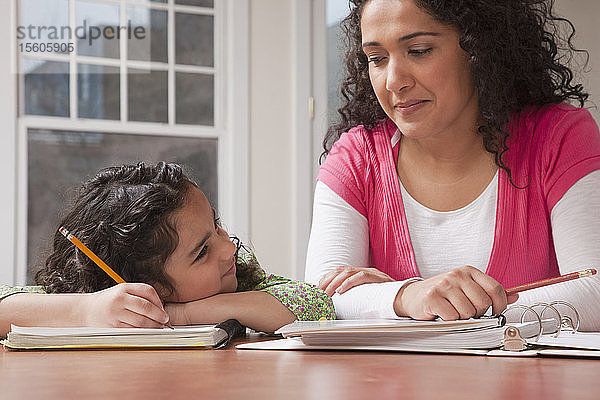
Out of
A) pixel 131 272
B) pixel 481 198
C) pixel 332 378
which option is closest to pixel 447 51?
pixel 481 198

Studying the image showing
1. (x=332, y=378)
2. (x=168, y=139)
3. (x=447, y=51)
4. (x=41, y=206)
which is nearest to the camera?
(x=332, y=378)

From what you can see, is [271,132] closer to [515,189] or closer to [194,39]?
[194,39]

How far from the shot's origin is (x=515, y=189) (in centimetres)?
160

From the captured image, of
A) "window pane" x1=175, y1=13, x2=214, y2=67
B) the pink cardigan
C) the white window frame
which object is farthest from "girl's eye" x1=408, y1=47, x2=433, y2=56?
"window pane" x1=175, y1=13, x2=214, y2=67

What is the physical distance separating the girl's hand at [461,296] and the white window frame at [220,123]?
2.93 metres

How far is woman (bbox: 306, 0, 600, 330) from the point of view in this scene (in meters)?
1.53

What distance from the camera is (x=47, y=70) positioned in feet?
12.2

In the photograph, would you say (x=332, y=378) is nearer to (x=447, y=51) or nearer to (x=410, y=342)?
(x=410, y=342)

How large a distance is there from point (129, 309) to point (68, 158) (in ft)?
9.40

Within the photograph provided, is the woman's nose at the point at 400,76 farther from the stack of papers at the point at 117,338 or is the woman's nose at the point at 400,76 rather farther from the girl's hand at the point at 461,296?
the stack of papers at the point at 117,338

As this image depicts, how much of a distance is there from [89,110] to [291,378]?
3.34m

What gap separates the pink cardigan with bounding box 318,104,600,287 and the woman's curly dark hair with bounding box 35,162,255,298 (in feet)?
1.70

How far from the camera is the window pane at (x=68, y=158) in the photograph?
3.67m

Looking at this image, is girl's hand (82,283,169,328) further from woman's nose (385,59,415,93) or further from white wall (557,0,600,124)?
white wall (557,0,600,124)
